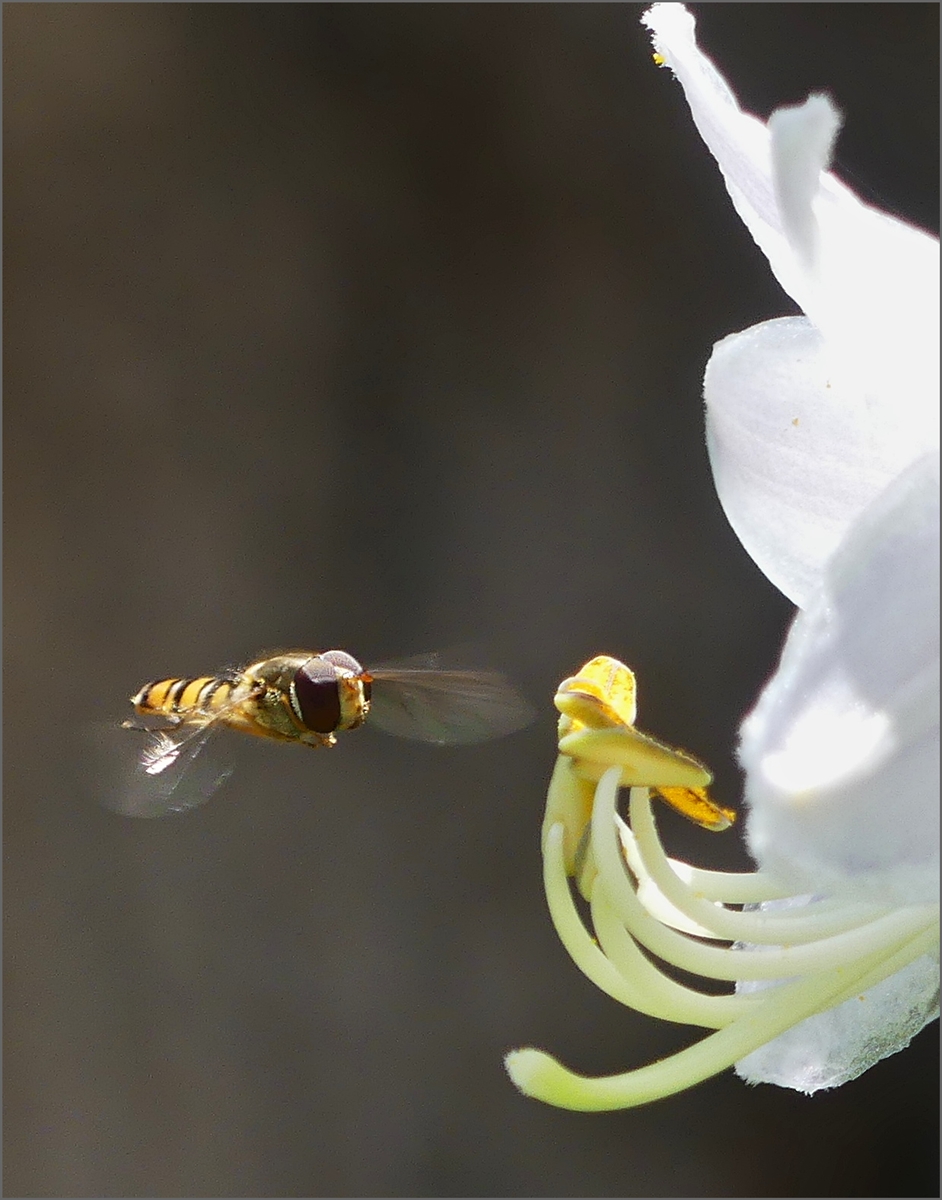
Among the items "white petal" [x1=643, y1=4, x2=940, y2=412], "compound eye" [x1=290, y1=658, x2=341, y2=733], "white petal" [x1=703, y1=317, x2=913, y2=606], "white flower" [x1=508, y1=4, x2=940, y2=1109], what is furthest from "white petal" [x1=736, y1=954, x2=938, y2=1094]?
"compound eye" [x1=290, y1=658, x2=341, y2=733]

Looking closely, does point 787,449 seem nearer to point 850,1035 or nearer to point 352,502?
point 850,1035

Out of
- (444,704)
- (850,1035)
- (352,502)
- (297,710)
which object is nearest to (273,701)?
(297,710)

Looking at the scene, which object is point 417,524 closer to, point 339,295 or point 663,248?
point 339,295

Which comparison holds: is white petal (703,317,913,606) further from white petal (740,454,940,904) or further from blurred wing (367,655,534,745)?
blurred wing (367,655,534,745)

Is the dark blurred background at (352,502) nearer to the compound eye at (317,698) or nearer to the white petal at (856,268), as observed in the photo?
the compound eye at (317,698)

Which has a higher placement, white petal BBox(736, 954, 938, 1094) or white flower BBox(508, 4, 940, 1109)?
white flower BBox(508, 4, 940, 1109)

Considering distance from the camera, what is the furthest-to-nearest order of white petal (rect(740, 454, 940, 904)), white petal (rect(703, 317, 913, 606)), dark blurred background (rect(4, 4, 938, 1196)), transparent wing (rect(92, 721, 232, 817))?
dark blurred background (rect(4, 4, 938, 1196))
transparent wing (rect(92, 721, 232, 817))
white petal (rect(703, 317, 913, 606))
white petal (rect(740, 454, 940, 904))

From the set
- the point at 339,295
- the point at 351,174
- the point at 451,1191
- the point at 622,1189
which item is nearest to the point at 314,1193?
the point at 451,1191
